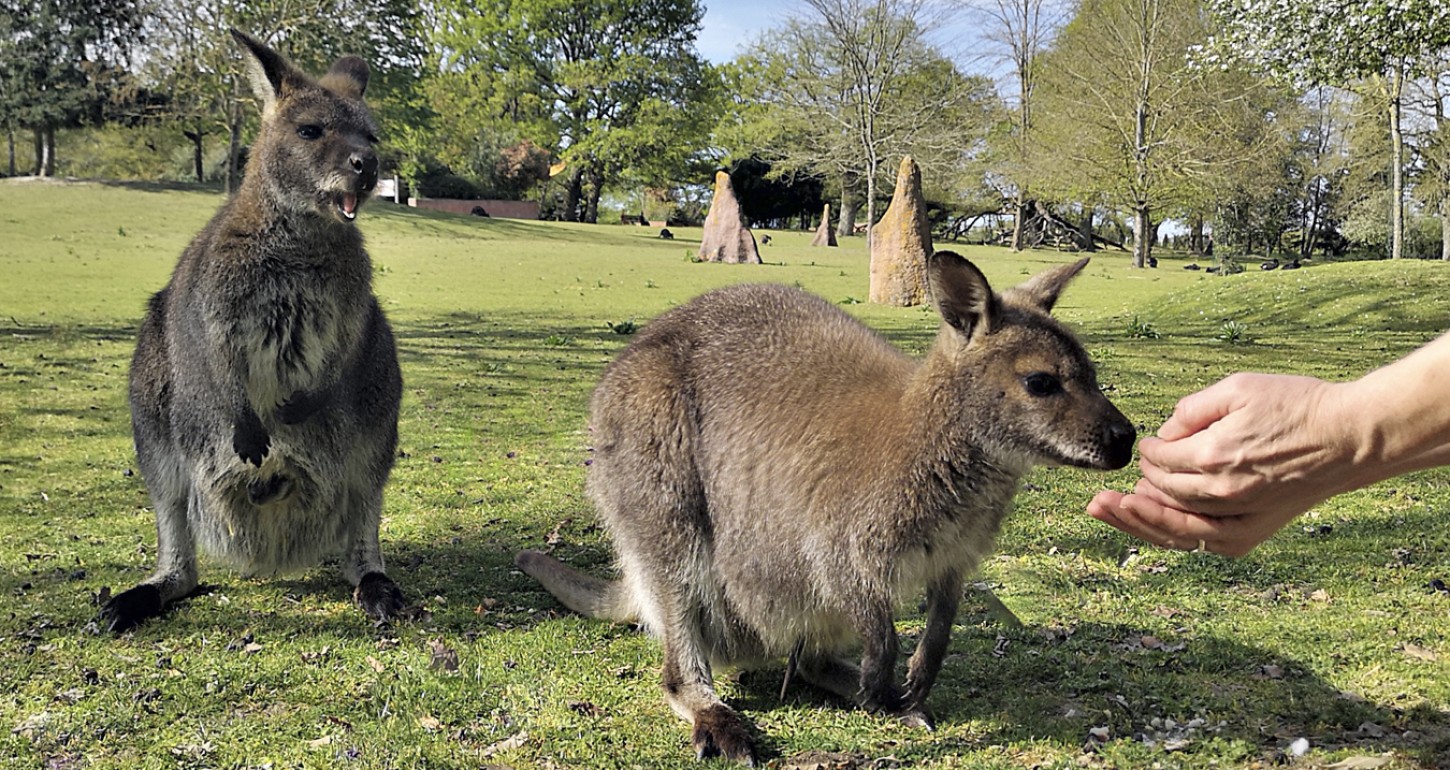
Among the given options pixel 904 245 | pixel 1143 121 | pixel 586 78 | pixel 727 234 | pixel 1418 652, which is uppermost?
pixel 586 78

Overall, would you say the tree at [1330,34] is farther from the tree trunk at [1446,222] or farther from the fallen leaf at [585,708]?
the tree trunk at [1446,222]

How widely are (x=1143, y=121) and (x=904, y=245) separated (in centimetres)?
1572

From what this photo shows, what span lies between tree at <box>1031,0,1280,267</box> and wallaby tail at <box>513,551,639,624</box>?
2619 cm

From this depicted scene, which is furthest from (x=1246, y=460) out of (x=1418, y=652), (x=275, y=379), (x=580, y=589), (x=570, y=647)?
(x=275, y=379)

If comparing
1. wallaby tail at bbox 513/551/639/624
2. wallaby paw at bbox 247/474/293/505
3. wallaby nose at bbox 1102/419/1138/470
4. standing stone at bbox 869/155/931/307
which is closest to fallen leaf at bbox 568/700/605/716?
wallaby tail at bbox 513/551/639/624

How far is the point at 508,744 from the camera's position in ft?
9.82

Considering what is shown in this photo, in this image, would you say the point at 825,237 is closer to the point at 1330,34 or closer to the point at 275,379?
the point at 1330,34

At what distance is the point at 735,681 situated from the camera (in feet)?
11.2

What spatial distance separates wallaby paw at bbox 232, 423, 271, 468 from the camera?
3.82 meters

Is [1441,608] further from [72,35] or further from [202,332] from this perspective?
[72,35]

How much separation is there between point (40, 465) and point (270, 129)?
3131 mm

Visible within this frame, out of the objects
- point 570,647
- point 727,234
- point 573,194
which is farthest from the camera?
point 573,194

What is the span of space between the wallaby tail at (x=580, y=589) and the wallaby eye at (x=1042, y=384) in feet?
5.16

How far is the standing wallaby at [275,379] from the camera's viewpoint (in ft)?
12.7
